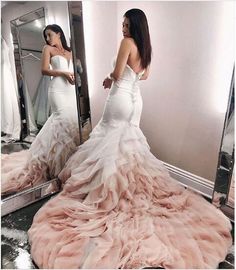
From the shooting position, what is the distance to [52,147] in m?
1.53

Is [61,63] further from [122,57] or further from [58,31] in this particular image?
Answer: [122,57]

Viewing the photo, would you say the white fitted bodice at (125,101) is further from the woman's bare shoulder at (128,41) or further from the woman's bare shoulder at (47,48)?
the woman's bare shoulder at (47,48)

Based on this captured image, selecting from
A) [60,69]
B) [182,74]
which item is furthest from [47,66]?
[182,74]

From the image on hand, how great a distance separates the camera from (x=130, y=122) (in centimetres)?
145

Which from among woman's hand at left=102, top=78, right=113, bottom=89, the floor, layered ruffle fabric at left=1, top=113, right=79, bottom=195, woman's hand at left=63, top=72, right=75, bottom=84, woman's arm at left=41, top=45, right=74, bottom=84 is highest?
woman's arm at left=41, top=45, right=74, bottom=84

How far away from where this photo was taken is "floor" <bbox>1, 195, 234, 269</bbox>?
1.11m

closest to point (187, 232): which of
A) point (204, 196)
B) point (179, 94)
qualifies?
point (204, 196)

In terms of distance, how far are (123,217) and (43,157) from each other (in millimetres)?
637

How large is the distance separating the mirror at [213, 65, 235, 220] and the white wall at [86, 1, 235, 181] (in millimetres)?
115

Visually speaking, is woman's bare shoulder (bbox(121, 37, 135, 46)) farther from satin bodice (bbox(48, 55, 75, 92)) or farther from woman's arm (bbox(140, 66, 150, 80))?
satin bodice (bbox(48, 55, 75, 92))

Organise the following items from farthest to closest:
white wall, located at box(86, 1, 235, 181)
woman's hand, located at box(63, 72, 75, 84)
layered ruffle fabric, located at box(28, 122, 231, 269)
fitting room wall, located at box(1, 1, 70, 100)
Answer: woman's hand, located at box(63, 72, 75, 84) → white wall, located at box(86, 1, 235, 181) → fitting room wall, located at box(1, 1, 70, 100) → layered ruffle fabric, located at box(28, 122, 231, 269)

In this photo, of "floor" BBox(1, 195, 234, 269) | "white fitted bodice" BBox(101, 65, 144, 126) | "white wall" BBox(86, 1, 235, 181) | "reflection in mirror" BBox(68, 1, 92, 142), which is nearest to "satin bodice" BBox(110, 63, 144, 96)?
"white fitted bodice" BBox(101, 65, 144, 126)

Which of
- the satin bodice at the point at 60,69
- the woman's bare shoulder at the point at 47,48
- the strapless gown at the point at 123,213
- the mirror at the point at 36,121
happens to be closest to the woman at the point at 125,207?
the strapless gown at the point at 123,213

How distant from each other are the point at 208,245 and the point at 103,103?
997 mm
